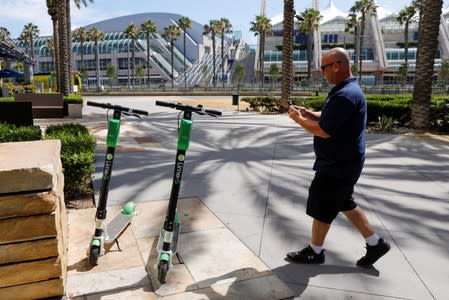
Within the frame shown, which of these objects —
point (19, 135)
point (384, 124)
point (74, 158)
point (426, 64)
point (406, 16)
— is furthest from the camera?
point (406, 16)

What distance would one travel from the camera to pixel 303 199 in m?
5.57

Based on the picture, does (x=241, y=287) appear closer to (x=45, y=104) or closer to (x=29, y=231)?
(x=29, y=231)

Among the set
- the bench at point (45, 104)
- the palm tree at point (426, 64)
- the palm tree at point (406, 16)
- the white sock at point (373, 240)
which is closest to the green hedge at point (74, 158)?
the white sock at point (373, 240)

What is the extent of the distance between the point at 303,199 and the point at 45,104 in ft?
50.9

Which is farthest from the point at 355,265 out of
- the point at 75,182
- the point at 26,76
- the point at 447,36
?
the point at 447,36

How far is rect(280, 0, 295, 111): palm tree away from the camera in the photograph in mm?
19125

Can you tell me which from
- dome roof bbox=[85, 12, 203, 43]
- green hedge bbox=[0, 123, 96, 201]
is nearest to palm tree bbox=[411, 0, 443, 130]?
green hedge bbox=[0, 123, 96, 201]

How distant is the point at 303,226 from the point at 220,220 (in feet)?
3.28

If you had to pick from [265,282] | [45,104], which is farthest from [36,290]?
[45,104]

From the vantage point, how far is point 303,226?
4582 millimetres

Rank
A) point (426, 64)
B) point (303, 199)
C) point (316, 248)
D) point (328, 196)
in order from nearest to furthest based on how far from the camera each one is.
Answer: point (328, 196)
point (316, 248)
point (303, 199)
point (426, 64)

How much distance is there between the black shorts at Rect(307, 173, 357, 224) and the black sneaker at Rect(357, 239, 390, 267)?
1.83 feet

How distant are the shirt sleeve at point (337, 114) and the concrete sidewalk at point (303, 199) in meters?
1.35

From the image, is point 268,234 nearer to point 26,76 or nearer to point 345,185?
point 345,185
